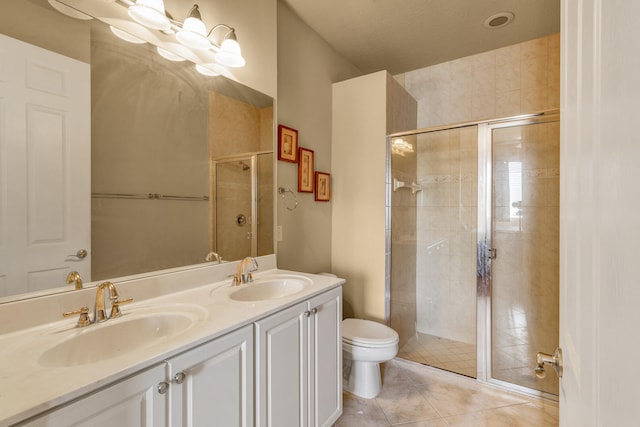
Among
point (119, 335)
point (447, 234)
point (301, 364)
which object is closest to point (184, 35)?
point (119, 335)

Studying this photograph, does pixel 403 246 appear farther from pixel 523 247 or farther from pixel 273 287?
pixel 273 287

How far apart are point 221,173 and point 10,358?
111 centimetres

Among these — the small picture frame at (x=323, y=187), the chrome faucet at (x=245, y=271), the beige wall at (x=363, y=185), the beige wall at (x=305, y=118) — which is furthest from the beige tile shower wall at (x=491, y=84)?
the chrome faucet at (x=245, y=271)

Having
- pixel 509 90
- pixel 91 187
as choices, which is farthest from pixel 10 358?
pixel 509 90

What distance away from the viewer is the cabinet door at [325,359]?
58.0 inches

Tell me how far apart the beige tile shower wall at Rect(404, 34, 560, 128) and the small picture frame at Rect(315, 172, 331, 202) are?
4.23 feet

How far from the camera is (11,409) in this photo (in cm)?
61

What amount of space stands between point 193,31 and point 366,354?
6.95 ft
